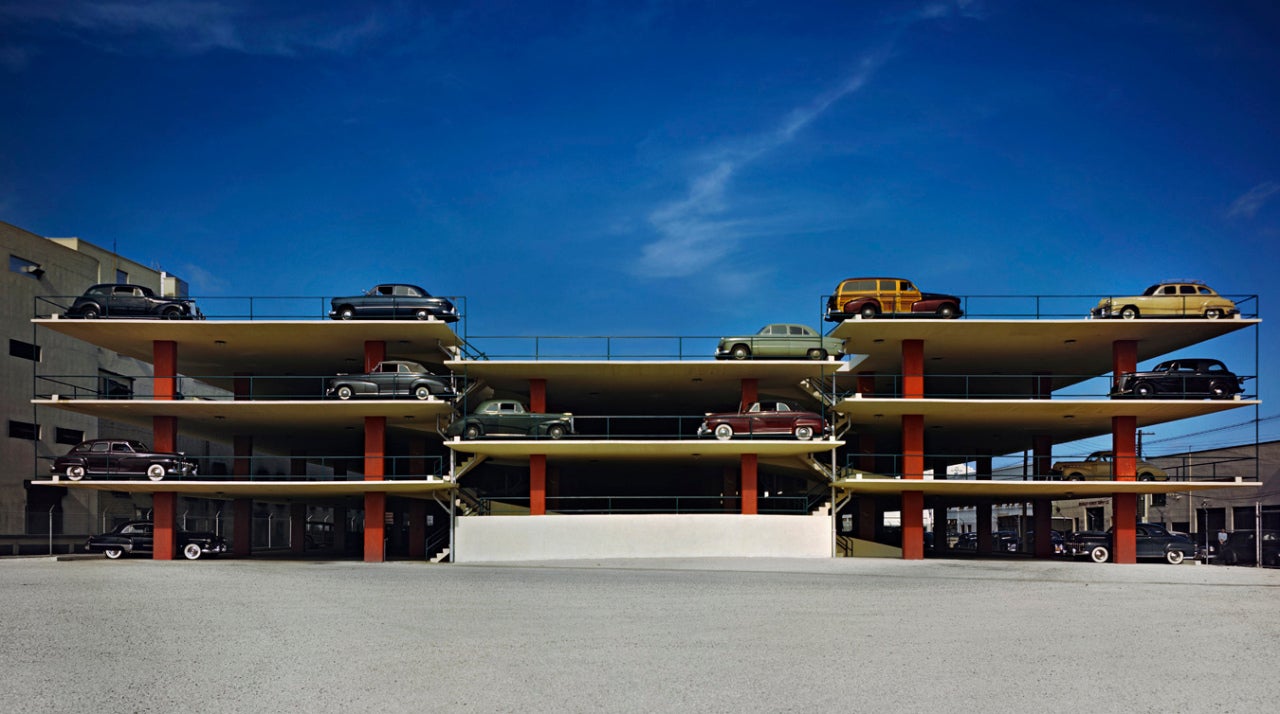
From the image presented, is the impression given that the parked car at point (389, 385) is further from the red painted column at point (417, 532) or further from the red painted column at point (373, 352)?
the red painted column at point (417, 532)

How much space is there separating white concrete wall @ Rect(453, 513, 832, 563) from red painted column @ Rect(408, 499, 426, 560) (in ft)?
25.2

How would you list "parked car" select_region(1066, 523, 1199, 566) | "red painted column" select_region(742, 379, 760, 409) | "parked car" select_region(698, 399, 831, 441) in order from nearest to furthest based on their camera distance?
1. "parked car" select_region(698, 399, 831, 441)
2. "parked car" select_region(1066, 523, 1199, 566)
3. "red painted column" select_region(742, 379, 760, 409)

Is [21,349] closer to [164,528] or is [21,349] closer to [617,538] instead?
[164,528]

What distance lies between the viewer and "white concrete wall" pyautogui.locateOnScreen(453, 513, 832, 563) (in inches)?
1438

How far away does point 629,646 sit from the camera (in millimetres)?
13672

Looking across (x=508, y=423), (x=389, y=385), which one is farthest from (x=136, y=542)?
(x=508, y=423)

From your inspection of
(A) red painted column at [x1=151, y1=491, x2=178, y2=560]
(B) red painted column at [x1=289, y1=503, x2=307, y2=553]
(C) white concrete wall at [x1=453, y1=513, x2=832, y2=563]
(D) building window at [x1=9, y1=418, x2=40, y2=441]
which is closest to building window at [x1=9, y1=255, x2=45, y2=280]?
(D) building window at [x1=9, y1=418, x2=40, y2=441]

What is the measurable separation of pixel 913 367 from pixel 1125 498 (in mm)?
9029

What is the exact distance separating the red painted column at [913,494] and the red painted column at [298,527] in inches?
1090

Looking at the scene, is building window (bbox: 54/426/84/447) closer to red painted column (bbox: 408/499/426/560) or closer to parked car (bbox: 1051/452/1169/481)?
red painted column (bbox: 408/499/426/560)

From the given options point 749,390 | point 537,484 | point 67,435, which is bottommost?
point 537,484

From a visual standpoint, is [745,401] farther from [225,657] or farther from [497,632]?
[225,657]

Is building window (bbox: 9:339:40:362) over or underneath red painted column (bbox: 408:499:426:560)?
over

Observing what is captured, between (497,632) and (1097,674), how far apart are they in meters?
7.88
